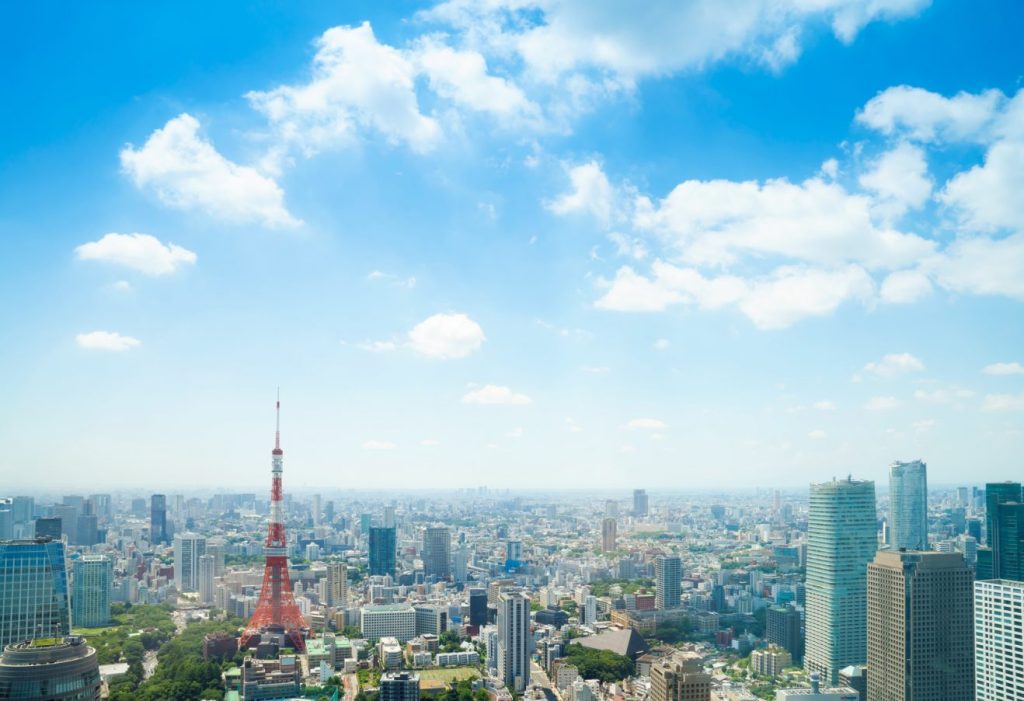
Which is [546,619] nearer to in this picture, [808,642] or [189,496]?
[808,642]

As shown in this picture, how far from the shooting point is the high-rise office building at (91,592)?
13008 mm

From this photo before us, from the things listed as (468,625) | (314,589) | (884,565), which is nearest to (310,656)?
(468,625)

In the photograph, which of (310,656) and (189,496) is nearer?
(310,656)

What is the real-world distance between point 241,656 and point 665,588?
747 centimetres

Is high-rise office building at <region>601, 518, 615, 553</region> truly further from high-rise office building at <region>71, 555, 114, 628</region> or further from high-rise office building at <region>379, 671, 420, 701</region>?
high-rise office building at <region>379, 671, 420, 701</region>

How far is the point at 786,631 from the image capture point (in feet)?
37.4

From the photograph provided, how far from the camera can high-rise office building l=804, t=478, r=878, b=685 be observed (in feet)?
33.4

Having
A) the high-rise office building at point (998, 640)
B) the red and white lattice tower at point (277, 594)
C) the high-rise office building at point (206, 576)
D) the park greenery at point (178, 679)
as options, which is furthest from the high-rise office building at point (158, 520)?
the high-rise office building at point (998, 640)

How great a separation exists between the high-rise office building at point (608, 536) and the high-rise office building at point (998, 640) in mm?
14274

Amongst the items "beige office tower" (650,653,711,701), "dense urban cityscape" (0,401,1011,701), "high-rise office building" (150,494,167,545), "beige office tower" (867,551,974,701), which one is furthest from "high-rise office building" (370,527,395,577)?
"beige office tower" (650,653,711,701)

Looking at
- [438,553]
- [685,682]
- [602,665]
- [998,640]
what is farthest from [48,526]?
[998,640]

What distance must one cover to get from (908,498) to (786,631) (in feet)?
19.4

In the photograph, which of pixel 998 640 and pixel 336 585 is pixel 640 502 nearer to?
pixel 336 585

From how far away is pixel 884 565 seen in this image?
8359 millimetres
